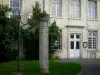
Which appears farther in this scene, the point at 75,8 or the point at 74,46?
the point at 75,8

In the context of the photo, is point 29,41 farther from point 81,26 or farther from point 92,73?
point 92,73

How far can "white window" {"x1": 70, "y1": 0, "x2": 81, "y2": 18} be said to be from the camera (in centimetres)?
3650

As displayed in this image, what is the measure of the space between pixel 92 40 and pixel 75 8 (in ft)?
14.1

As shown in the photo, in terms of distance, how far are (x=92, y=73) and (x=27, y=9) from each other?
16.5 m

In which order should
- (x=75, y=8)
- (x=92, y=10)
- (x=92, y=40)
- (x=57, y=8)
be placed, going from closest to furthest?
1. (x=57, y=8)
2. (x=75, y=8)
3. (x=92, y=40)
4. (x=92, y=10)

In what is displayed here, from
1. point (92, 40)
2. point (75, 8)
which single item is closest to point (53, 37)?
point (75, 8)

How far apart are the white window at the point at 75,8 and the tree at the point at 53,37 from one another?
3608mm

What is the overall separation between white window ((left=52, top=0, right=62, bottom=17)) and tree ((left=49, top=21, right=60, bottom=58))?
222 cm

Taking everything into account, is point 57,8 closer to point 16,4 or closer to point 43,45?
point 16,4

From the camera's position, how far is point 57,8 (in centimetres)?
3603

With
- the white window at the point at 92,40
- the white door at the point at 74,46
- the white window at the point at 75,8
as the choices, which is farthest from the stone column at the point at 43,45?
the white window at the point at 92,40

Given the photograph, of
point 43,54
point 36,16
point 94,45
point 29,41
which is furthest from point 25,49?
point 43,54

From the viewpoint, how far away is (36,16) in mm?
32844

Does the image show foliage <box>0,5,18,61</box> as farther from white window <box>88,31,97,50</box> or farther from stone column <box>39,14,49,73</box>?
stone column <box>39,14,49,73</box>
